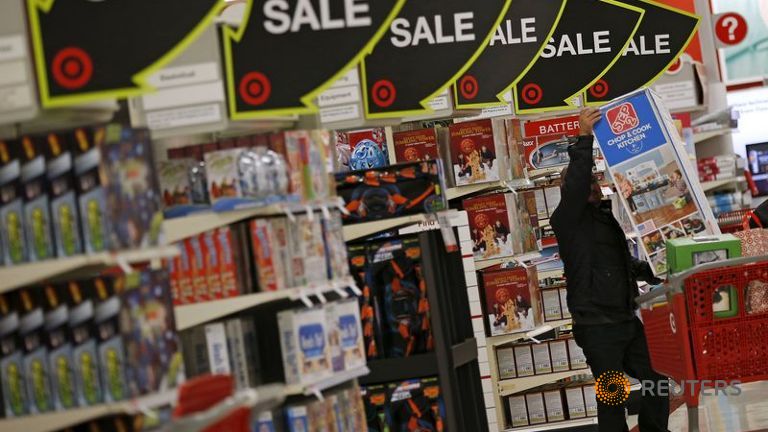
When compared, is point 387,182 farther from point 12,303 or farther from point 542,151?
point 542,151

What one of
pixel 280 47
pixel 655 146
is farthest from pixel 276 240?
pixel 655 146

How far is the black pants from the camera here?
7.10 metres

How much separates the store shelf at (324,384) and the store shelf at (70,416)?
3.30 ft

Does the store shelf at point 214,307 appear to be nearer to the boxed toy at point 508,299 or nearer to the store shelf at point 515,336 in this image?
the boxed toy at point 508,299

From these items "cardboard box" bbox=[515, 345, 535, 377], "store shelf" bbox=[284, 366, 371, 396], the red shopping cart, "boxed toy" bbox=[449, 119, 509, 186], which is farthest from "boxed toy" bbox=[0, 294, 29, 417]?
"cardboard box" bbox=[515, 345, 535, 377]

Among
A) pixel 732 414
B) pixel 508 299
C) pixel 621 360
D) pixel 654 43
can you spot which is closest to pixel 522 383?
pixel 508 299

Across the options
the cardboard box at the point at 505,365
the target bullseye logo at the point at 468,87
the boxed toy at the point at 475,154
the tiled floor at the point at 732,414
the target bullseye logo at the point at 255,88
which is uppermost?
the target bullseye logo at the point at 468,87

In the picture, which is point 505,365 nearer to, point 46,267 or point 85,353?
point 85,353

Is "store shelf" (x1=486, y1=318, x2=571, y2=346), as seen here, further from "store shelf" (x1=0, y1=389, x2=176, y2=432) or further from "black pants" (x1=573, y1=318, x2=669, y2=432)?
"store shelf" (x1=0, y1=389, x2=176, y2=432)

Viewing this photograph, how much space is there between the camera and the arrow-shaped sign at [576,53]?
8.39m

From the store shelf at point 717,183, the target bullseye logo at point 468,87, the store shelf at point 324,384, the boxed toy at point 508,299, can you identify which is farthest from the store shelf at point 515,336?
the store shelf at point 717,183

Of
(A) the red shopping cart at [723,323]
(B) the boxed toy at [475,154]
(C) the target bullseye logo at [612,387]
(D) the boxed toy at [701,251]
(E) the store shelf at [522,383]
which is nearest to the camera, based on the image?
(A) the red shopping cart at [723,323]

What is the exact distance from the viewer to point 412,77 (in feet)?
19.8

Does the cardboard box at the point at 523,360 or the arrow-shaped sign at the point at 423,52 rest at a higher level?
the arrow-shaped sign at the point at 423,52
